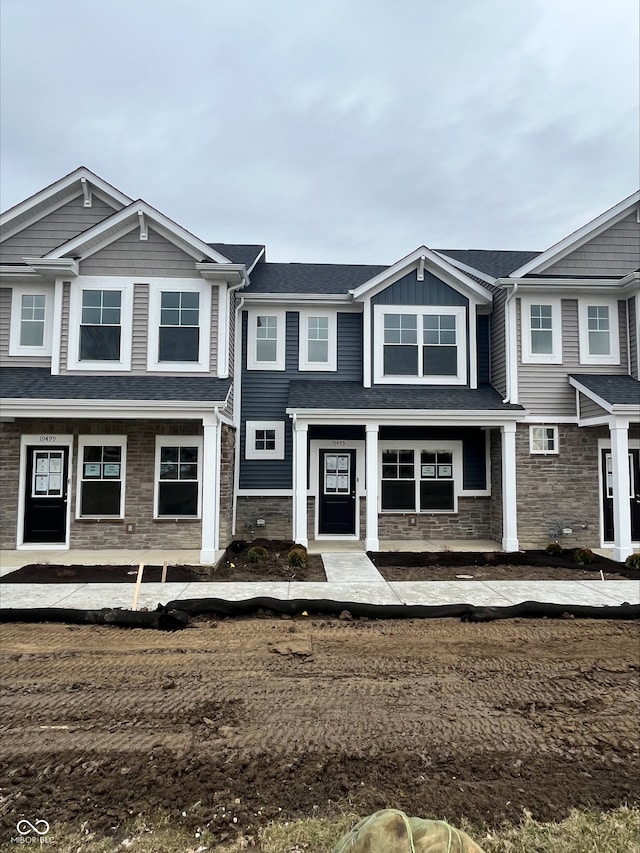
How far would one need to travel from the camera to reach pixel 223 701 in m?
4.01

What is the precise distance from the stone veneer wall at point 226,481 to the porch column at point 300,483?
4.79 ft

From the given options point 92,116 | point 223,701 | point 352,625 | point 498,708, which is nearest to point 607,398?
point 352,625

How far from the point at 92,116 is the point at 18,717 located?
27889 mm

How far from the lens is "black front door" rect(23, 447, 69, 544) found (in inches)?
407

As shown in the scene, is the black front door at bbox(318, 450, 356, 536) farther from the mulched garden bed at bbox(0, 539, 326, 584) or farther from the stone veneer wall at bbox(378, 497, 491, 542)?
the mulched garden bed at bbox(0, 539, 326, 584)

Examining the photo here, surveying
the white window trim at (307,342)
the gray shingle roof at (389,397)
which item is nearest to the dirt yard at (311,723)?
the gray shingle roof at (389,397)

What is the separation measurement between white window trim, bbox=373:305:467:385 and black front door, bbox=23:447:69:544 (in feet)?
23.4

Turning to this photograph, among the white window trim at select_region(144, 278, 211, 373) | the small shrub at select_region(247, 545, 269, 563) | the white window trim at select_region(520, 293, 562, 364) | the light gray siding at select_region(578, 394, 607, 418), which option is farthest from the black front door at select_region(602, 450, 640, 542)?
the white window trim at select_region(144, 278, 211, 373)

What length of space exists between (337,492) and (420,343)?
4032 millimetres

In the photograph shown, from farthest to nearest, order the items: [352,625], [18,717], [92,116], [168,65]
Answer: [92,116]
[168,65]
[352,625]
[18,717]

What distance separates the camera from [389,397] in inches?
436

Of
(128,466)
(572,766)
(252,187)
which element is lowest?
(572,766)

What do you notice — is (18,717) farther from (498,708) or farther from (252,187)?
(252,187)

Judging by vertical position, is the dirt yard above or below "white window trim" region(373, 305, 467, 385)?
below
